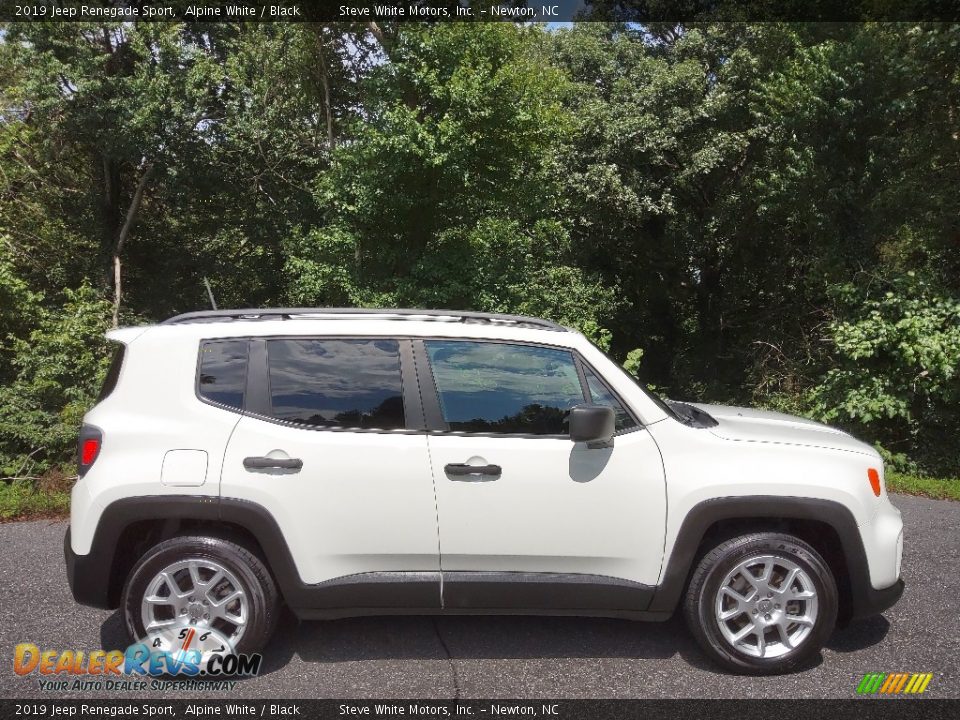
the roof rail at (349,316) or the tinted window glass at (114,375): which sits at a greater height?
the roof rail at (349,316)

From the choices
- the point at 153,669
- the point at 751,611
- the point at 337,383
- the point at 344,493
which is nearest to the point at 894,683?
the point at 751,611

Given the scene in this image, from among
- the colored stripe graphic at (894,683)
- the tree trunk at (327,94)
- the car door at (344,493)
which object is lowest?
the colored stripe graphic at (894,683)

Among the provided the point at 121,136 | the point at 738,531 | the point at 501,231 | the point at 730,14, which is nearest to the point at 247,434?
the point at 738,531

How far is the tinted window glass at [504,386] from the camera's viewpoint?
370 centimetres

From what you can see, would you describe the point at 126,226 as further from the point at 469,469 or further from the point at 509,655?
the point at 509,655

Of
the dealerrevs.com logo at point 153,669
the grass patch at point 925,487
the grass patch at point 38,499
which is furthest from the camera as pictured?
the grass patch at point 925,487

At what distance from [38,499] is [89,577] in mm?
4298

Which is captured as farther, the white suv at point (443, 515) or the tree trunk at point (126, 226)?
the tree trunk at point (126, 226)

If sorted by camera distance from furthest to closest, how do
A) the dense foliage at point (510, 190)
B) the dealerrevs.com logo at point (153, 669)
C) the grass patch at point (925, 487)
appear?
the dense foliage at point (510, 190), the grass patch at point (925, 487), the dealerrevs.com logo at point (153, 669)

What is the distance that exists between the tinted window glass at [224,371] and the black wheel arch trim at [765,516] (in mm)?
2245

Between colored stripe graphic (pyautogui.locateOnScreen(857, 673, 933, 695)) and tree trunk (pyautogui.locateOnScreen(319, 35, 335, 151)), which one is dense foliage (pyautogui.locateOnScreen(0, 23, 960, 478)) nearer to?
tree trunk (pyautogui.locateOnScreen(319, 35, 335, 151))

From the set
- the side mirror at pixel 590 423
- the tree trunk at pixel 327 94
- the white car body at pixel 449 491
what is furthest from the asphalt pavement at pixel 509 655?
the tree trunk at pixel 327 94

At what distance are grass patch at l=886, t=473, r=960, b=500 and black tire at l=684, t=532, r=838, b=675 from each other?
487cm

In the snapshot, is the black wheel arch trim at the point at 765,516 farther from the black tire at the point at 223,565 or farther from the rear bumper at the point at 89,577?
the rear bumper at the point at 89,577
